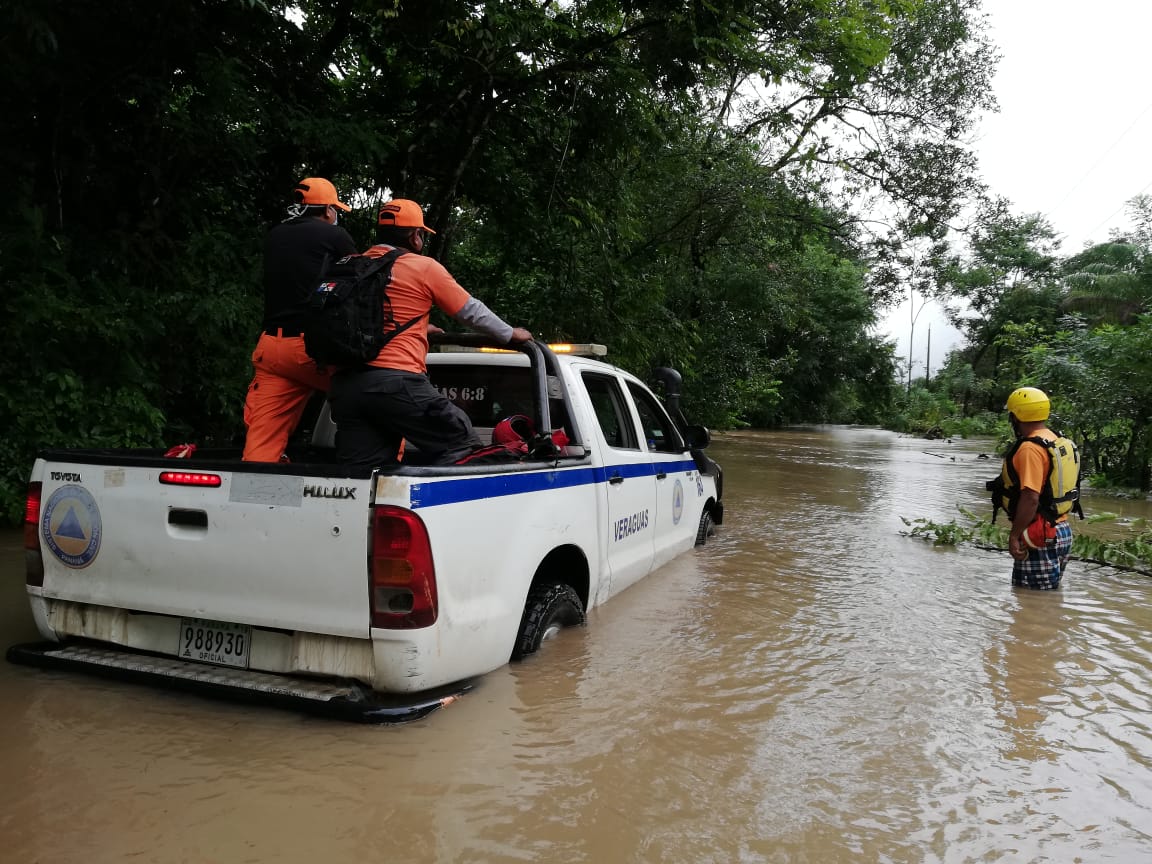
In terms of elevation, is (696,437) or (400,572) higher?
(696,437)

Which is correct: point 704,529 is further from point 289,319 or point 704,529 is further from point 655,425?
point 289,319

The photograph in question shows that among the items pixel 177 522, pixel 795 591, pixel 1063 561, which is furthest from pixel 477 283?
pixel 177 522

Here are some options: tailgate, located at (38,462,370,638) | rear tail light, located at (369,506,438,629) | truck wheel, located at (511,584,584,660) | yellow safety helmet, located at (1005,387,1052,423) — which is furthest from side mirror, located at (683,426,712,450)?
tailgate, located at (38,462,370,638)

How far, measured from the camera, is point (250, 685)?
316 cm

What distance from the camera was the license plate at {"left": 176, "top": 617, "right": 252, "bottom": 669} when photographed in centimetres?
332

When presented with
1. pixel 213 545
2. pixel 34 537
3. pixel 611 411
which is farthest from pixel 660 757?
pixel 34 537

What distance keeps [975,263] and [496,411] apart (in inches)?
1802

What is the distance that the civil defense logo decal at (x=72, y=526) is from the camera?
3434mm

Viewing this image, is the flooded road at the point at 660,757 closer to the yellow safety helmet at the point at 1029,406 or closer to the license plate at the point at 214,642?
the license plate at the point at 214,642

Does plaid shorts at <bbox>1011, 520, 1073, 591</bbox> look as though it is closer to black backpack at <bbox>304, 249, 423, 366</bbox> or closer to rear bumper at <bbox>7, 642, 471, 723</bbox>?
rear bumper at <bbox>7, 642, 471, 723</bbox>

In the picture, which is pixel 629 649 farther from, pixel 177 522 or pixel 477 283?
pixel 477 283

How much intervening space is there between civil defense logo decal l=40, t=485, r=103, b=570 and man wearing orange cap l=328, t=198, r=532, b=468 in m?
1.01

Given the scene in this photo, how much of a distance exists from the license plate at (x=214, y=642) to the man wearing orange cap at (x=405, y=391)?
2.74ft

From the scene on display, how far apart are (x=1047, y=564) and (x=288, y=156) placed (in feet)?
27.1
